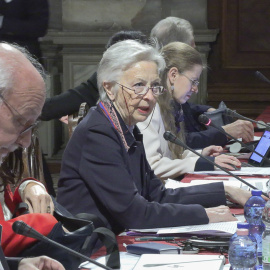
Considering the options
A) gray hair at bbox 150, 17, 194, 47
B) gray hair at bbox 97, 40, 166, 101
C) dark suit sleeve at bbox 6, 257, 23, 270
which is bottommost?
gray hair at bbox 150, 17, 194, 47

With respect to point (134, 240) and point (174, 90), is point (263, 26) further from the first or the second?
point (134, 240)

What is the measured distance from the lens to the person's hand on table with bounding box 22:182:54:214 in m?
2.61

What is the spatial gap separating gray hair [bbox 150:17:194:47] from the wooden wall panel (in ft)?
7.58

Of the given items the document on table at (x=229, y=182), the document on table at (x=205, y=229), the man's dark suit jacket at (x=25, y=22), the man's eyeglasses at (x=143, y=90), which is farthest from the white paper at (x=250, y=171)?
the man's dark suit jacket at (x=25, y=22)

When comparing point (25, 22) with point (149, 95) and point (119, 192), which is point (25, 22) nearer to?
point (149, 95)

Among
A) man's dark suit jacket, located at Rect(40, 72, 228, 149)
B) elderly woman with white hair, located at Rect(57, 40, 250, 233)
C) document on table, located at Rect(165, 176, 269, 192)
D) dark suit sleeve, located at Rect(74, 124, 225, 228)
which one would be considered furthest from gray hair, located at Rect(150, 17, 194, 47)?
dark suit sleeve, located at Rect(74, 124, 225, 228)

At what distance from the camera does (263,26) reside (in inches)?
290

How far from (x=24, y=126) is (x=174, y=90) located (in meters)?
2.29

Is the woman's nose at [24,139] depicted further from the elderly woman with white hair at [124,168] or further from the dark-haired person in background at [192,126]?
the dark-haired person in background at [192,126]

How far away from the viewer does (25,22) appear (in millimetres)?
4719

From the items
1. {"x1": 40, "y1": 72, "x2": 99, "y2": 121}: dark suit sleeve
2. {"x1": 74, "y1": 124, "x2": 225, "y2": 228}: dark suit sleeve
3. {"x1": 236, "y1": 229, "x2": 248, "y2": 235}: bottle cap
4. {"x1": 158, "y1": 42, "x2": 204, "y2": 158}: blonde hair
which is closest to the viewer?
{"x1": 236, "y1": 229, "x2": 248, "y2": 235}: bottle cap

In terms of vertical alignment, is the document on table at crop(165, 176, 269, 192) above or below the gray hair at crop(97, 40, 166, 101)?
below

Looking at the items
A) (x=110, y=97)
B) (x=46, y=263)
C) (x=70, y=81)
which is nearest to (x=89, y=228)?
(x=46, y=263)

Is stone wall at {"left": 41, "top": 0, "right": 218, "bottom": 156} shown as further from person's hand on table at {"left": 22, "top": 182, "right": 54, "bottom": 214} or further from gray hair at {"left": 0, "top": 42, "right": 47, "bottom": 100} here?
gray hair at {"left": 0, "top": 42, "right": 47, "bottom": 100}
